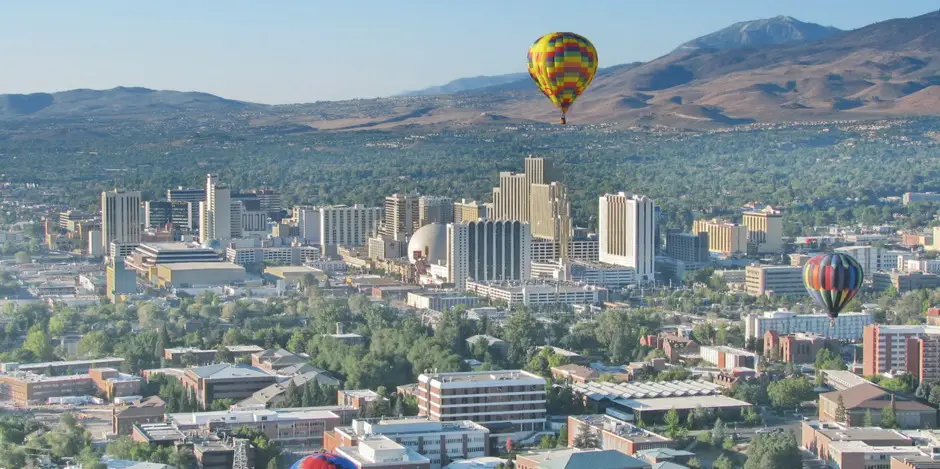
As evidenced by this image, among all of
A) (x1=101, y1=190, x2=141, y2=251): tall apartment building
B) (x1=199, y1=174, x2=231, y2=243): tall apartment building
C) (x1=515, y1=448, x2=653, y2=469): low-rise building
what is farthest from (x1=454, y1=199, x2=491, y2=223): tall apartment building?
(x1=515, y1=448, x2=653, y2=469): low-rise building

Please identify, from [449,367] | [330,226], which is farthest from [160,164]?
[449,367]

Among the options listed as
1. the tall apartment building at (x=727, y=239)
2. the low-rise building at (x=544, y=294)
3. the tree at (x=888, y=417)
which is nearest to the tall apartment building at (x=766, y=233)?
the tall apartment building at (x=727, y=239)

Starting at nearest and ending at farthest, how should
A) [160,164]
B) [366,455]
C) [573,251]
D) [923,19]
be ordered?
[366,455]
[573,251]
[160,164]
[923,19]

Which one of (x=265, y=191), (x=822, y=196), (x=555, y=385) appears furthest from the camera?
(x=822, y=196)

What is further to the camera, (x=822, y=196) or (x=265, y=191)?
(x=822, y=196)

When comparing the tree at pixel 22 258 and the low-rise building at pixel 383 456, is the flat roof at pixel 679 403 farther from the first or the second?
the tree at pixel 22 258

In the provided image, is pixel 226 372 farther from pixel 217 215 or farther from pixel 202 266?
pixel 217 215

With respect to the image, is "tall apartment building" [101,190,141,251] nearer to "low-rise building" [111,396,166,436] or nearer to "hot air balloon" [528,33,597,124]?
"low-rise building" [111,396,166,436]

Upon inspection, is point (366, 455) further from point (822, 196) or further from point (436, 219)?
point (822, 196)
